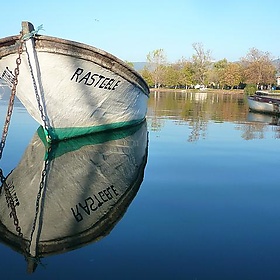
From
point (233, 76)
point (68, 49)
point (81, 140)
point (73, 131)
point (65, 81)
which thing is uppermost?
point (233, 76)

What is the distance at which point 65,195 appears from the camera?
4656 millimetres

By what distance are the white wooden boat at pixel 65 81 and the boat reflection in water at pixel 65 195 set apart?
2.39 ft

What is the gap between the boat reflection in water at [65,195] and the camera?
11.0 ft

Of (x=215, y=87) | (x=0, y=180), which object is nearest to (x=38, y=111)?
(x=0, y=180)

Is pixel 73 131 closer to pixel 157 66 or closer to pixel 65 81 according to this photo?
pixel 65 81

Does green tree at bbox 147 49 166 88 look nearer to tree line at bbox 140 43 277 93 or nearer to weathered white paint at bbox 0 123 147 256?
tree line at bbox 140 43 277 93

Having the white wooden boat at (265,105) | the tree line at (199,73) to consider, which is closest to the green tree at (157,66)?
the tree line at (199,73)

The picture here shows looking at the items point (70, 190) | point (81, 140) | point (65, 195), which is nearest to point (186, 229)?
point (65, 195)

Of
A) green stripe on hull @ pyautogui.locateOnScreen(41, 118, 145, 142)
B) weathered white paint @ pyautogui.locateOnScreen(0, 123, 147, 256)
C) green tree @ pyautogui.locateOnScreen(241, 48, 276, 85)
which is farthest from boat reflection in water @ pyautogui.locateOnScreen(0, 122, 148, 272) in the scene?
green tree @ pyautogui.locateOnScreen(241, 48, 276, 85)

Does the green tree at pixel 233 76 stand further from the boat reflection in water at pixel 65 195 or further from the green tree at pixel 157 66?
the boat reflection in water at pixel 65 195

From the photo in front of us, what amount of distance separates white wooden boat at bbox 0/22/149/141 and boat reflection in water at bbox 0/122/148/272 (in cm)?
73

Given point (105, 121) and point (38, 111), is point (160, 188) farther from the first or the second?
point (105, 121)

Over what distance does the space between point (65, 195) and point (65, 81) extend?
11.7ft

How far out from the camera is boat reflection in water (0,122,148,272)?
3.34 m
